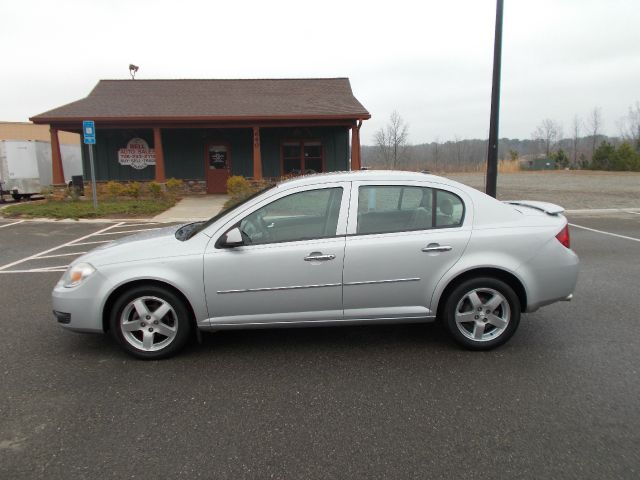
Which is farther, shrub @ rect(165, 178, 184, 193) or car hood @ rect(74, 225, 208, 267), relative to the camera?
shrub @ rect(165, 178, 184, 193)

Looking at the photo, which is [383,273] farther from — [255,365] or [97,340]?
[97,340]

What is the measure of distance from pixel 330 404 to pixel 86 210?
13375 mm

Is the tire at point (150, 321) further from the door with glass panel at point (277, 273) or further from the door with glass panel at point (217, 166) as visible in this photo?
the door with glass panel at point (217, 166)

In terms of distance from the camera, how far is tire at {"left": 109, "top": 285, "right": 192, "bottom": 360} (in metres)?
3.62

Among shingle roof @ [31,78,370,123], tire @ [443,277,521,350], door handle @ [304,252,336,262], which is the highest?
shingle roof @ [31,78,370,123]

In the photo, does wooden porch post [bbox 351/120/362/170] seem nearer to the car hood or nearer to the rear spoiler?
the rear spoiler

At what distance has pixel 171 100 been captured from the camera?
66.0 ft

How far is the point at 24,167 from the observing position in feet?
67.8

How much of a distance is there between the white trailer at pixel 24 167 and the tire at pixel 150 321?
20.9m

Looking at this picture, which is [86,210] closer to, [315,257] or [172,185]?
[172,185]

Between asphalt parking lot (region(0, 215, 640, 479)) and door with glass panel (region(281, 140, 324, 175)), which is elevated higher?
door with glass panel (region(281, 140, 324, 175))

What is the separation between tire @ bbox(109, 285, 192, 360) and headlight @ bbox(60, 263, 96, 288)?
32cm

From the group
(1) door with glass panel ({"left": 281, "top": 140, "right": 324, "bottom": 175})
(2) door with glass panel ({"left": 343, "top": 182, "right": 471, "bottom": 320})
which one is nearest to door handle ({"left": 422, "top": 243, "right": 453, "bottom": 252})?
(2) door with glass panel ({"left": 343, "top": 182, "right": 471, "bottom": 320})

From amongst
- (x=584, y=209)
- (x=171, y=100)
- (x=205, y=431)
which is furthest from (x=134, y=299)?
(x=171, y=100)
